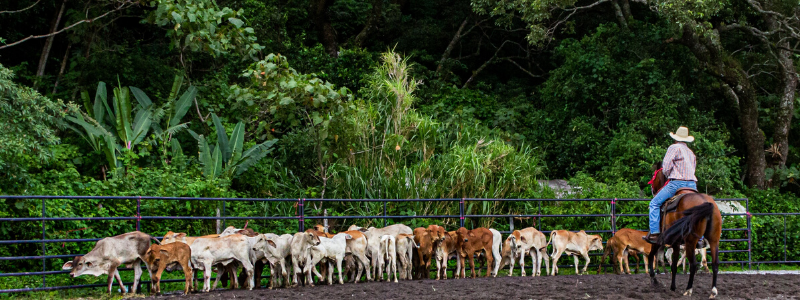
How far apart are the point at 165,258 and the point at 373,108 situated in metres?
7.58

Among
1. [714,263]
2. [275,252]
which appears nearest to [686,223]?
[714,263]

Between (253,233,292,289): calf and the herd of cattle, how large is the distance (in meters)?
0.01

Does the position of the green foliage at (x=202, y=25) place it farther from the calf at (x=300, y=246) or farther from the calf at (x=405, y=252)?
the calf at (x=405, y=252)

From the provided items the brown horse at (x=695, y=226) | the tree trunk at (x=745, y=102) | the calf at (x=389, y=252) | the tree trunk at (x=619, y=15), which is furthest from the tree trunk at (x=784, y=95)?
the calf at (x=389, y=252)

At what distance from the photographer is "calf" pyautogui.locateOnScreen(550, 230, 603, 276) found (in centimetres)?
1236

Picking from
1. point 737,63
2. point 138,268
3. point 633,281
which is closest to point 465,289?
point 633,281

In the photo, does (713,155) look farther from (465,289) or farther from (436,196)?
(465,289)

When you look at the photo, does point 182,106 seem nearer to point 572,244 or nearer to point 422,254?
point 422,254

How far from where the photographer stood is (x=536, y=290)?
953 cm

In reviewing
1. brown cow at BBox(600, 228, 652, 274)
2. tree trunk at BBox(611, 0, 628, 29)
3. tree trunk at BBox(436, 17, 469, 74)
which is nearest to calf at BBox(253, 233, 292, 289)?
brown cow at BBox(600, 228, 652, 274)

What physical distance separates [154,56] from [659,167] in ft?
44.7

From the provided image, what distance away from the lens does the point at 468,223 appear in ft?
48.2

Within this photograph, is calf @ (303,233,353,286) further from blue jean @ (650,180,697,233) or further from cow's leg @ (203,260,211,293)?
blue jean @ (650,180,697,233)

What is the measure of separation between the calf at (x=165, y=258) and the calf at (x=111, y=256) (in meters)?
0.11
